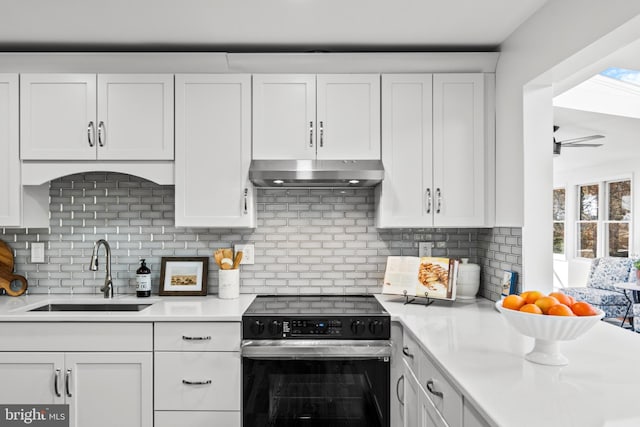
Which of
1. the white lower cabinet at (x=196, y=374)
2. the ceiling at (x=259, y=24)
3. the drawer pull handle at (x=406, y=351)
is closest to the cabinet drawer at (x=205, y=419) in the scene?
the white lower cabinet at (x=196, y=374)

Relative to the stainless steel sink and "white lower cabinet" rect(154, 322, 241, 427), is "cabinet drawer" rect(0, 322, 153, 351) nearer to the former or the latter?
"white lower cabinet" rect(154, 322, 241, 427)

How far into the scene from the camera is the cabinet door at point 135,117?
8.73ft

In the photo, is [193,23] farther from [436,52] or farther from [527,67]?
[527,67]

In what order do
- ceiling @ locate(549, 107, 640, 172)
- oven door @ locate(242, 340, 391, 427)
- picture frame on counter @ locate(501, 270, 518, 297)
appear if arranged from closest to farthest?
oven door @ locate(242, 340, 391, 427), picture frame on counter @ locate(501, 270, 518, 297), ceiling @ locate(549, 107, 640, 172)

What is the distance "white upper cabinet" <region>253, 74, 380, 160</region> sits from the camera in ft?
8.81

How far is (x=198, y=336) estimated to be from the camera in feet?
7.77

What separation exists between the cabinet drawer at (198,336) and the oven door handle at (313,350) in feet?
0.28

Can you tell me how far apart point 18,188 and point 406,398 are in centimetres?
242

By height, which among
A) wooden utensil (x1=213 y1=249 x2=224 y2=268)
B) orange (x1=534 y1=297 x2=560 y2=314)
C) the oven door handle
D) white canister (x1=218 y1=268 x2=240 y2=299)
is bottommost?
the oven door handle

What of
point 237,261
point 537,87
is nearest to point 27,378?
point 237,261

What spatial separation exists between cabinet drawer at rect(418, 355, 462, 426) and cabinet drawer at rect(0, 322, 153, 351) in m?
1.38

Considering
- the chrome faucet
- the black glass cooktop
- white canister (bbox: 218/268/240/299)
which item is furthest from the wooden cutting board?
the black glass cooktop

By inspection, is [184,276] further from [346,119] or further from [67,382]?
[346,119]

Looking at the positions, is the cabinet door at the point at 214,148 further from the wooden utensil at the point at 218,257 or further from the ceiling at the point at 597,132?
the ceiling at the point at 597,132
